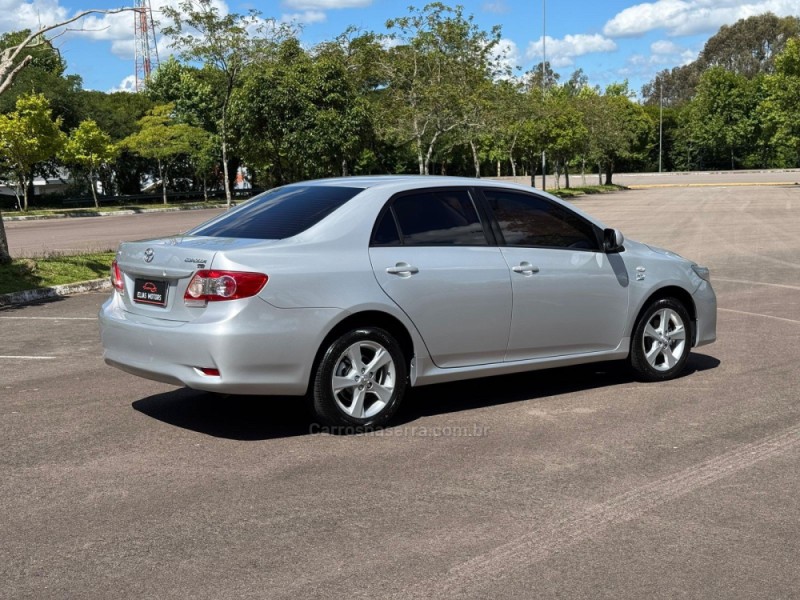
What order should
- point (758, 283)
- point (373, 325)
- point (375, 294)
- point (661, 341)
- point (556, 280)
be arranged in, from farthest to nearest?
point (758, 283) → point (661, 341) → point (556, 280) → point (373, 325) → point (375, 294)

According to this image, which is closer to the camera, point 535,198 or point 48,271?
point 535,198

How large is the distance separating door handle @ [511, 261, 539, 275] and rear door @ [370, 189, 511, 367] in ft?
0.33

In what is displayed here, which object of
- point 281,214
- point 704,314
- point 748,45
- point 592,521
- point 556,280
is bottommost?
point 592,521

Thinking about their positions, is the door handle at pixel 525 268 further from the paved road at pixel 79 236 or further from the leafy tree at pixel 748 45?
the leafy tree at pixel 748 45

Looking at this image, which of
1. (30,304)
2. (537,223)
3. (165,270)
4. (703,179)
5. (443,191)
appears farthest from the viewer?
(703,179)

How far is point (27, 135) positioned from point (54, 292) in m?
36.2

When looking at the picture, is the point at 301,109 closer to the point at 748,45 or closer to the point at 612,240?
the point at 612,240

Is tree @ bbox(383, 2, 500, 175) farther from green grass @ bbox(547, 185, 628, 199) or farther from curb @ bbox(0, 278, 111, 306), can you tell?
curb @ bbox(0, 278, 111, 306)

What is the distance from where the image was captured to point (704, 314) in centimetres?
809

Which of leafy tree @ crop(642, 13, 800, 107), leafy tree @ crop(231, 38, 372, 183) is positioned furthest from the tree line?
leafy tree @ crop(642, 13, 800, 107)

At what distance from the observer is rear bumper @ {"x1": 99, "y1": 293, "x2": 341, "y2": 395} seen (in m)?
5.78

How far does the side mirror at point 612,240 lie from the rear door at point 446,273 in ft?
3.44

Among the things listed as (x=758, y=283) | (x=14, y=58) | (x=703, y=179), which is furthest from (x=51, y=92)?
(x=758, y=283)

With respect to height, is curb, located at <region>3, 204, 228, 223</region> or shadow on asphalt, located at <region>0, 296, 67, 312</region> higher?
curb, located at <region>3, 204, 228, 223</region>
